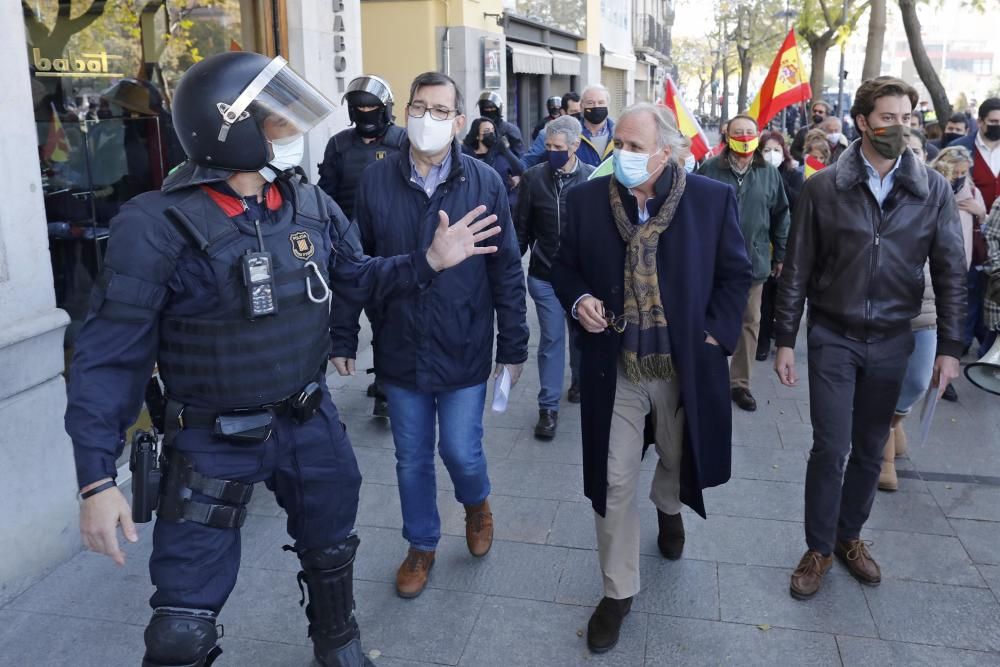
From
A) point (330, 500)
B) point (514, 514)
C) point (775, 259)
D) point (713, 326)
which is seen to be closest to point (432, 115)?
point (713, 326)

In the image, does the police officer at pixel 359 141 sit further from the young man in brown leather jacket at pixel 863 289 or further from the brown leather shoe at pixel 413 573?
Result: the young man in brown leather jacket at pixel 863 289

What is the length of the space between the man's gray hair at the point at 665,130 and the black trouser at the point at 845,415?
94cm

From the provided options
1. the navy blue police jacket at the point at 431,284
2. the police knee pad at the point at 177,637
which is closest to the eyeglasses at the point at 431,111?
the navy blue police jacket at the point at 431,284

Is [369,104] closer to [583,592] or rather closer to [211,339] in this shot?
[583,592]

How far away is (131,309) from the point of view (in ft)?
8.14

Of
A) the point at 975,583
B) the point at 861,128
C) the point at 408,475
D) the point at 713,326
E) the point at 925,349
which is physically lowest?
the point at 975,583

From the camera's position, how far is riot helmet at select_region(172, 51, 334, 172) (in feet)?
8.55

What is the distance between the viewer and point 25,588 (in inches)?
156

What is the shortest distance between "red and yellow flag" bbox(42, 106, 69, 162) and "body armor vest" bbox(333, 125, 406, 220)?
5.13 feet

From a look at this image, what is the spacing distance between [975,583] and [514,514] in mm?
2025

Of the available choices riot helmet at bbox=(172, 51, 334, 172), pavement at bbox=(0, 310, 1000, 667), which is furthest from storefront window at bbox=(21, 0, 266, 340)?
riot helmet at bbox=(172, 51, 334, 172)

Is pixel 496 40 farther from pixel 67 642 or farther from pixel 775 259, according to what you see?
pixel 67 642

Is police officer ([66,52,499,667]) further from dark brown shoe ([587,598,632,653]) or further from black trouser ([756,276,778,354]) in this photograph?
black trouser ([756,276,778,354])

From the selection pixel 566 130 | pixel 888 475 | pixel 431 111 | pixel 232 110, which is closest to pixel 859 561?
pixel 888 475
